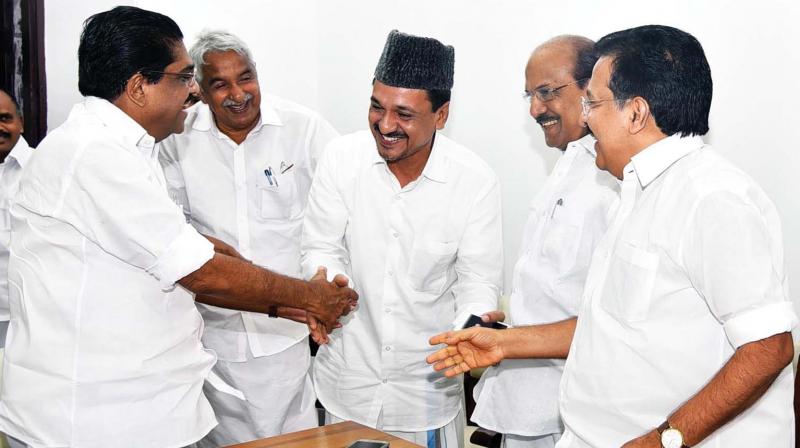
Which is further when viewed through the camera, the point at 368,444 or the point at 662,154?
the point at 368,444

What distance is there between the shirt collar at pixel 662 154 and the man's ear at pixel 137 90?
1.32 metres

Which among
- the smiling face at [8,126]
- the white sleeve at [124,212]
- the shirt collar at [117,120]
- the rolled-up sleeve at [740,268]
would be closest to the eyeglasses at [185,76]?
the shirt collar at [117,120]

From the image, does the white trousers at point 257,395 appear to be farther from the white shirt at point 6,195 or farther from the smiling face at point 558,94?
the smiling face at point 558,94

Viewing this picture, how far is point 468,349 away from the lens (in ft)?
7.38

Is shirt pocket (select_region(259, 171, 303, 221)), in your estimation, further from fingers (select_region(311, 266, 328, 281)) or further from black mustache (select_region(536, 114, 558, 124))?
black mustache (select_region(536, 114, 558, 124))

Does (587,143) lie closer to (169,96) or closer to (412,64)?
(412,64)

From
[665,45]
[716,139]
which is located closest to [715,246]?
[665,45]

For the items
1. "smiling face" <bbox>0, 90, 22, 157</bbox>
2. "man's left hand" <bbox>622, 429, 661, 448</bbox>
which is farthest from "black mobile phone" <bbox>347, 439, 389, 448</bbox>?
"smiling face" <bbox>0, 90, 22, 157</bbox>

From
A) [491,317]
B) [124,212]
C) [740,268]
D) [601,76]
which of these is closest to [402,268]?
[491,317]

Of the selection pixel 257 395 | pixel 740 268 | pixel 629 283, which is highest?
pixel 740 268

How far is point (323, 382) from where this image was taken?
2.83 m

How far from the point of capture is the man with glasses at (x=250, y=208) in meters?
3.21

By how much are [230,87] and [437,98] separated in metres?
0.87

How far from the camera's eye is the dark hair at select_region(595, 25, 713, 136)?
1.69 metres
